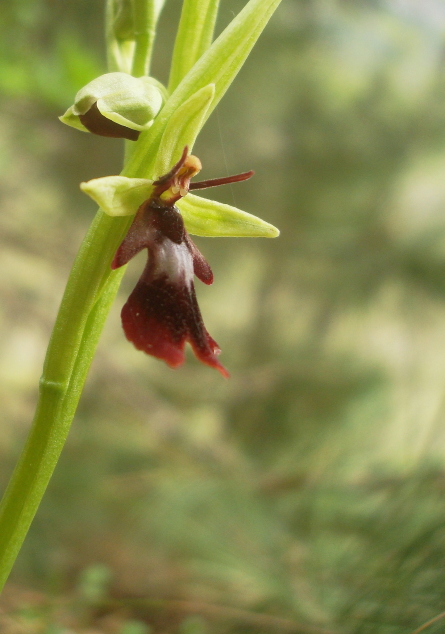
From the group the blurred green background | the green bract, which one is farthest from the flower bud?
the blurred green background

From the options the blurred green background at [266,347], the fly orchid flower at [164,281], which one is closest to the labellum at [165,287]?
the fly orchid flower at [164,281]

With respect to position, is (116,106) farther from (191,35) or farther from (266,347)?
(266,347)

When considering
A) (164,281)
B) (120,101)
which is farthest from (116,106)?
(164,281)

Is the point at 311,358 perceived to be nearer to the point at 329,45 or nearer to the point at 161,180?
the point at 329,45

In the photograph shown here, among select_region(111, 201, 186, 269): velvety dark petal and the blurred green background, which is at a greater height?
the blurred green background

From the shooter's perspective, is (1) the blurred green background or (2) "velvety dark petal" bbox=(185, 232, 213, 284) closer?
(2) "velvety dark petal" bbox=(185, 232, 213, 284)

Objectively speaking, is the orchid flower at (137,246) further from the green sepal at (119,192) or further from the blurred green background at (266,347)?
the blurred green background at (266,347)

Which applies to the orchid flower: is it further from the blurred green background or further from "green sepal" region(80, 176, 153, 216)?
the blurred green background
